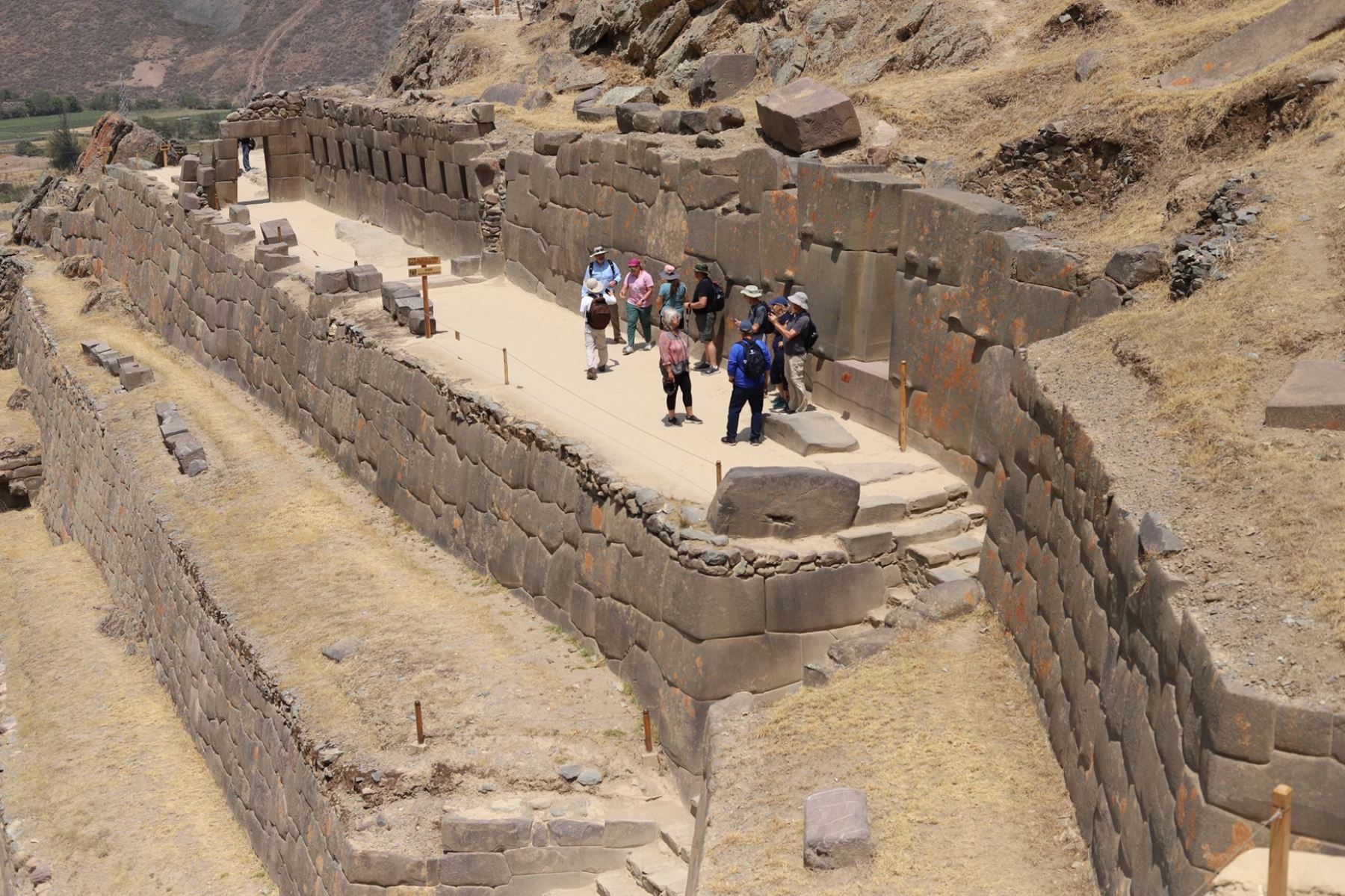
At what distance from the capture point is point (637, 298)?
19344 mm

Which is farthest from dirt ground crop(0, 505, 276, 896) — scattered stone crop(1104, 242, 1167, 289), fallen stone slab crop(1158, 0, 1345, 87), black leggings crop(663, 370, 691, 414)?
fallen stone slab crop(1158, 0, 1345, 87)

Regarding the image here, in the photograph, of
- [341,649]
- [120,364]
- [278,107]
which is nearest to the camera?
[341,649]

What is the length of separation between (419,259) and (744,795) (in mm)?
13445

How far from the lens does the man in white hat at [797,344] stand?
52.0 feet

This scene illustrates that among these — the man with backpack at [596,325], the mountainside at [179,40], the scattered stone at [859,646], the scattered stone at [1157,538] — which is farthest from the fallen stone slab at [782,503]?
the mountainside at [179,40]

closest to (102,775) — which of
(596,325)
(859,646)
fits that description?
(596,325)

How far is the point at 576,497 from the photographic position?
48.2 ft

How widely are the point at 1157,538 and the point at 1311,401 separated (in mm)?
1793

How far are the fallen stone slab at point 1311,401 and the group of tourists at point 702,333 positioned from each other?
6218 mm

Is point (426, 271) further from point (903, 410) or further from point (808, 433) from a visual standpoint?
point (903, 410)

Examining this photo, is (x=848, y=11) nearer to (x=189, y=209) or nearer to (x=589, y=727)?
(x=189, y=209)

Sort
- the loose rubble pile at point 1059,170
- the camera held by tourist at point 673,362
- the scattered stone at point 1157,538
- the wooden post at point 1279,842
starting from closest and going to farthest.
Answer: the wooden post at point 1279,842 → the scattered stone at point 1157,538 → the camera held by tourist at point 673,362 → the loose rubble pile at point 1059,170

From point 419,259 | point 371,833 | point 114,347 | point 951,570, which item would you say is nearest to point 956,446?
point 951,570

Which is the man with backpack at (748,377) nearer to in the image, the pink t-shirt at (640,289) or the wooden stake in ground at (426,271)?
the pink t-shirt at (640,289)
